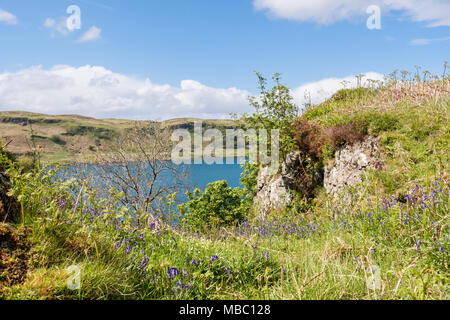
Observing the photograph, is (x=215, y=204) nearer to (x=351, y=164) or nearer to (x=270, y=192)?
(x=270, y=192)

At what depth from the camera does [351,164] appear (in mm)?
11461

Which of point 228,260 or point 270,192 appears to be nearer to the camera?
point 228,260

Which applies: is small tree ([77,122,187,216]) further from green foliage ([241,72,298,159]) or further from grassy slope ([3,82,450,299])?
grassy slope ([3,82,450,299])

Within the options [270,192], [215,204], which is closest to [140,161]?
[215,204]

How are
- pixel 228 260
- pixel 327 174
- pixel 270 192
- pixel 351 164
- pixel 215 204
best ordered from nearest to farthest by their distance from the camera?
1. pixel 228 260
2. pixel 351 164
3. pixel 327 174
4. pixel 270 192
5. pixel 215 204

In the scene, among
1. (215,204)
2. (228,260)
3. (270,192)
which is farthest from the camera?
(215,204)

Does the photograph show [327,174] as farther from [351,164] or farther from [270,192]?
[270,192]

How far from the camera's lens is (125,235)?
12.4 feet

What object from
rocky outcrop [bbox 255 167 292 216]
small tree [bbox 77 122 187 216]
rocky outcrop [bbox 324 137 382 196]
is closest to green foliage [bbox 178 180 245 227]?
rocky outcrop [bbox 255 167 292 216]

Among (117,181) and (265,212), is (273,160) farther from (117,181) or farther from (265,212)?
(117,181)

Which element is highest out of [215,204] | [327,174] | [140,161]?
[140,161]

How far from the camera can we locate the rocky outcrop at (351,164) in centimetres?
1079

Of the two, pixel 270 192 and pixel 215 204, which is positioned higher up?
pixel 270 192

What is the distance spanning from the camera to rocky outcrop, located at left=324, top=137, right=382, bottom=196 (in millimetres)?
10789
